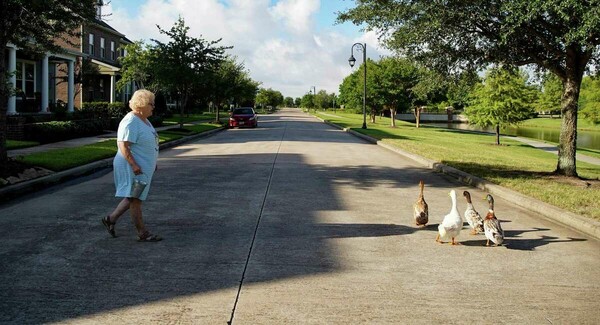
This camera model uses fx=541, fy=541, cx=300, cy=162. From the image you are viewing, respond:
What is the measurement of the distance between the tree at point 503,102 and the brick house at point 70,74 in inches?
1014

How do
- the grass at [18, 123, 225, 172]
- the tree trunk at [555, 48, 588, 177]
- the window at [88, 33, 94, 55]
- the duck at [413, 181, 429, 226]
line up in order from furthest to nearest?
the window at [88, 33, 94, 55], the tree trunk at [555, 48, 588, 177], the grass at [18, 123, 225, 172], the duck at [413, 181, 429, 226]

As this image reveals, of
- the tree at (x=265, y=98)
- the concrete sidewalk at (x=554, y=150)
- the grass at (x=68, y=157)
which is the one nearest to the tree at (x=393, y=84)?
the concrete sidewalk at (x=554, y=150)

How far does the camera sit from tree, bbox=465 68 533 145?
124ft

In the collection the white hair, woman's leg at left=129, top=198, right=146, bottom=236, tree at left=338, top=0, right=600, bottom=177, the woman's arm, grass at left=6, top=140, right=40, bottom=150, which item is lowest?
woman's leg at left=129, top=198, right=146, bottom=236

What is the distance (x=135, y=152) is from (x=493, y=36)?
9.57 meters

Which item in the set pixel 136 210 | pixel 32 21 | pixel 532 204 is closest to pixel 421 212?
pixel 532 204

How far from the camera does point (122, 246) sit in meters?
6.08

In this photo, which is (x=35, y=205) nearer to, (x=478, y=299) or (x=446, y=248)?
(x=446, y=248)

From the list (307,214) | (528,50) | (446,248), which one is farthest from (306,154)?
(446,248)

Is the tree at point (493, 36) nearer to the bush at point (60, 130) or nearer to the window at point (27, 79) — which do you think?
the bush at point (60, 130)

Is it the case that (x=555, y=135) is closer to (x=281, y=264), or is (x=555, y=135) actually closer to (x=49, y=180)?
(x=49, y=180)

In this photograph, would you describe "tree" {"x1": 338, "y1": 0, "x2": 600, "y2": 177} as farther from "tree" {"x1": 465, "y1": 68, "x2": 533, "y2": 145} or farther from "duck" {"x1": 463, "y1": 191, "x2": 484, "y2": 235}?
"tree" {"x1": 465, "y1": 68, "x2": 533, "y2": 145}

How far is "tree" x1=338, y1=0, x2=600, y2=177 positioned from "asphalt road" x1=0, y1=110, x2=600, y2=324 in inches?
156

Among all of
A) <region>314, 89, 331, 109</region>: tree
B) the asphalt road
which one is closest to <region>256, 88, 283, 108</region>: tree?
<region>314, 89, 331, 109</region>: tree
